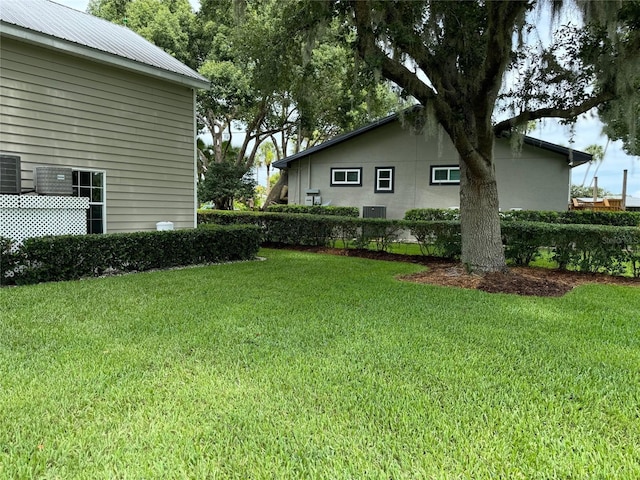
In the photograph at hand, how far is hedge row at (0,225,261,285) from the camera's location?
5.64 metres

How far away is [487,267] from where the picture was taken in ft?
22.3

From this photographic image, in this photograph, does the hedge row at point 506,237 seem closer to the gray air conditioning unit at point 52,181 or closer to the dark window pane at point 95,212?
the dark window pane at point 95,212

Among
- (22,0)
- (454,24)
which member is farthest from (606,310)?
(22,0)

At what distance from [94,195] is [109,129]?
1243 mm

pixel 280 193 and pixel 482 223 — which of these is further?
pixel 280 193

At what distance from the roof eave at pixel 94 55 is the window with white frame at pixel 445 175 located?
27.1 feet

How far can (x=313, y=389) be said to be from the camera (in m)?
2.60

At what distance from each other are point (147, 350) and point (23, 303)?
2.28 metres

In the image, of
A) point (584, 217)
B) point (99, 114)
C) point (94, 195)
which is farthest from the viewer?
point (584, 217)

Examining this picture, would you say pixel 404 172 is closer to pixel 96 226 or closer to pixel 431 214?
pixel 431 214

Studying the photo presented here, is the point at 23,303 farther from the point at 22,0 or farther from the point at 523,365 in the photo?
the point at 22,0

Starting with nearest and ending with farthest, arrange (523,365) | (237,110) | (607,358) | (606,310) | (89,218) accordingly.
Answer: (523,365), (607,358), (606,310), (89,218), (237,110)

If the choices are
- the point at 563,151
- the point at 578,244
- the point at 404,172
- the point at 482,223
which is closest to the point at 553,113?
the point at 482,223

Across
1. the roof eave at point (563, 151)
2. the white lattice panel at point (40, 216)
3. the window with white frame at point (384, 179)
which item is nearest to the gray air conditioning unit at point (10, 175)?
the white lattice panel at point (40, 216)
